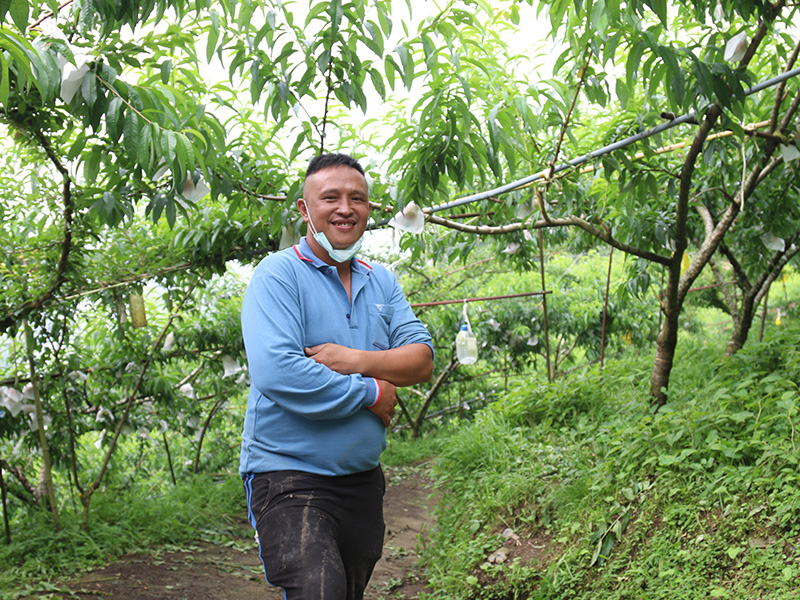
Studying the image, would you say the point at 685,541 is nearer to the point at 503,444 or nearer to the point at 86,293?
the point at 503,444

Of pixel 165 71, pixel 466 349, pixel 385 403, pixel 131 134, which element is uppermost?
pixel 165 71

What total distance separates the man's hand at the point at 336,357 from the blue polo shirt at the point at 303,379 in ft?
0.15

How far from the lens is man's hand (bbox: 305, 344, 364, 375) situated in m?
1.85

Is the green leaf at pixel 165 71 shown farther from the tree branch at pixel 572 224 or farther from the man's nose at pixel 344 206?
the tree branch at pixel 572 224

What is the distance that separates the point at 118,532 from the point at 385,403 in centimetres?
378

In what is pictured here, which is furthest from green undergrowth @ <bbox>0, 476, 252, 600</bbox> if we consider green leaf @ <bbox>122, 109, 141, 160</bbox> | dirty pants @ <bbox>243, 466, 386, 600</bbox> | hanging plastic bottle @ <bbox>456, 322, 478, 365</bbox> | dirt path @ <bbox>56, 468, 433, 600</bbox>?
green leaf @ <bbox>122, 109, 141, 160</bbox>

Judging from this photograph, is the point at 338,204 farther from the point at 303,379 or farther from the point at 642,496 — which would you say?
the point at 642,496

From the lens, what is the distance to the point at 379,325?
2090mm

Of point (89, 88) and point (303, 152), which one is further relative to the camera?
point (303, 152)

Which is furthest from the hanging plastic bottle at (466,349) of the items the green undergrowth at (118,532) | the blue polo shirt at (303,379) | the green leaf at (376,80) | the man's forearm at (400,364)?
the blue polo shirt at (303,379)

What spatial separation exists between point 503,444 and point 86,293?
305cm

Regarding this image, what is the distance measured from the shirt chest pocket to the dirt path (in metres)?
2.35

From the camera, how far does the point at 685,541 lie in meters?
2.89

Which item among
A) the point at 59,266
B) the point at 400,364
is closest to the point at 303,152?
the point at 59,266
